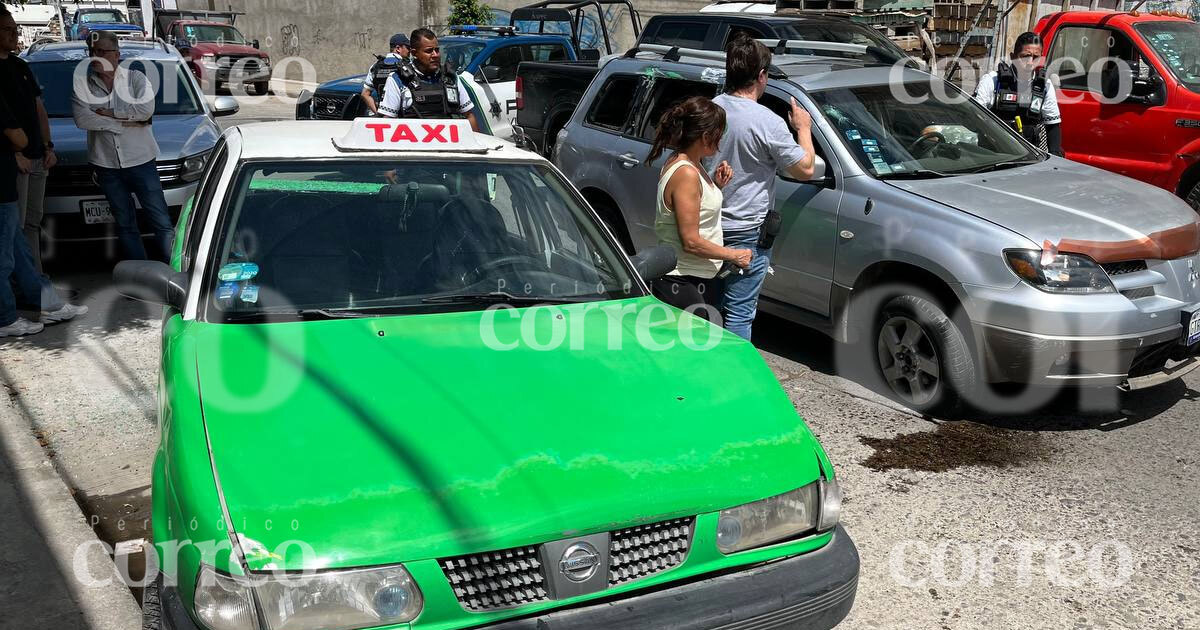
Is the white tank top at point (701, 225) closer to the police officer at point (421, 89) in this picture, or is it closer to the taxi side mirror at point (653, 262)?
the taxi side mirror at point (653, 262)

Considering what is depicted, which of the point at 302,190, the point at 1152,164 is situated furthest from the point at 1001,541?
the point at 1152,164

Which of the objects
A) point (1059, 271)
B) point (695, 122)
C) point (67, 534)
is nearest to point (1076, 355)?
point (1059, 271)

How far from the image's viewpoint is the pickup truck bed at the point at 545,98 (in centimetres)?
1046

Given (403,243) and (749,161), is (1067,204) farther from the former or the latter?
(403,243)

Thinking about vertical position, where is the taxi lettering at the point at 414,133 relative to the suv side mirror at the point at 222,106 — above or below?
above

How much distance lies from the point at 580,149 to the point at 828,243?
7.38ft

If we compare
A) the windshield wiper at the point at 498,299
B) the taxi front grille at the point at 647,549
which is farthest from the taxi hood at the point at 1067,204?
the taxi front grille at the point at 647,549

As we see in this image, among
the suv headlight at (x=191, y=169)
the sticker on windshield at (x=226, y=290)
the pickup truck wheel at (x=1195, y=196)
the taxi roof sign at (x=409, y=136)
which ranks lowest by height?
the pickup truck wheel at (x=1195, y=196)

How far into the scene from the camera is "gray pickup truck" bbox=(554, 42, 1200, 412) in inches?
188

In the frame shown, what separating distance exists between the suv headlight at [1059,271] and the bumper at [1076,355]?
248 millimetres

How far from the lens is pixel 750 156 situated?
4.91 m

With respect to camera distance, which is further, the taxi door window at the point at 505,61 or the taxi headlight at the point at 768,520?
the taxi door window at the point at 505,61

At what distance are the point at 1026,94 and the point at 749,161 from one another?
407 cm

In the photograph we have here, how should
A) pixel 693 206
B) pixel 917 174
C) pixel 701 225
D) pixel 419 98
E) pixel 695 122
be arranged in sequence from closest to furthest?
pixel 695 122, pixel 693 206, pixel 701 225, pixel 917 174, pixel 419 98
